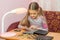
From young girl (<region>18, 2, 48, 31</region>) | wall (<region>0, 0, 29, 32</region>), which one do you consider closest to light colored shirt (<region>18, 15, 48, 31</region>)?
young girl (<region>18, 2, 48, 31</region>)

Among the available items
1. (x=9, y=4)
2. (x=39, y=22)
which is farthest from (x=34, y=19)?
(x=9, y=4)

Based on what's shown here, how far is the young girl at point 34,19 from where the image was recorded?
1799mm

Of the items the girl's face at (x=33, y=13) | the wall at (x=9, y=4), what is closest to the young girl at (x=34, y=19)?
the girl's face at (x=33, y=13)

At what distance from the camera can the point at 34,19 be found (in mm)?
1864

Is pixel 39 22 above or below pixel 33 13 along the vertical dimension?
below

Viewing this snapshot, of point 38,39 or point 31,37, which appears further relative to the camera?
point 31,37

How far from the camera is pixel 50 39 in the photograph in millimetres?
1489

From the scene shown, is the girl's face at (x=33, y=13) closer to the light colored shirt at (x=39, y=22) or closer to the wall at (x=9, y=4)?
the light colored shirt at (x=39, y=22)

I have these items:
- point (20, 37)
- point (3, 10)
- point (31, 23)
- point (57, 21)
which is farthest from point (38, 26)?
point (3, 10)

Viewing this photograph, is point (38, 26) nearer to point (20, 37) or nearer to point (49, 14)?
point (20, 37)

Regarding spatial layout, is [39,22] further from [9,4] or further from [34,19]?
[9,4]

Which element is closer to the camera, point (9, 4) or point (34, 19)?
point (34, 19)

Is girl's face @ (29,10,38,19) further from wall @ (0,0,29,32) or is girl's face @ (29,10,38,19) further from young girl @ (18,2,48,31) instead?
wall @ (0,0,29,32)

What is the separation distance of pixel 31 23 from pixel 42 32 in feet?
0.84
